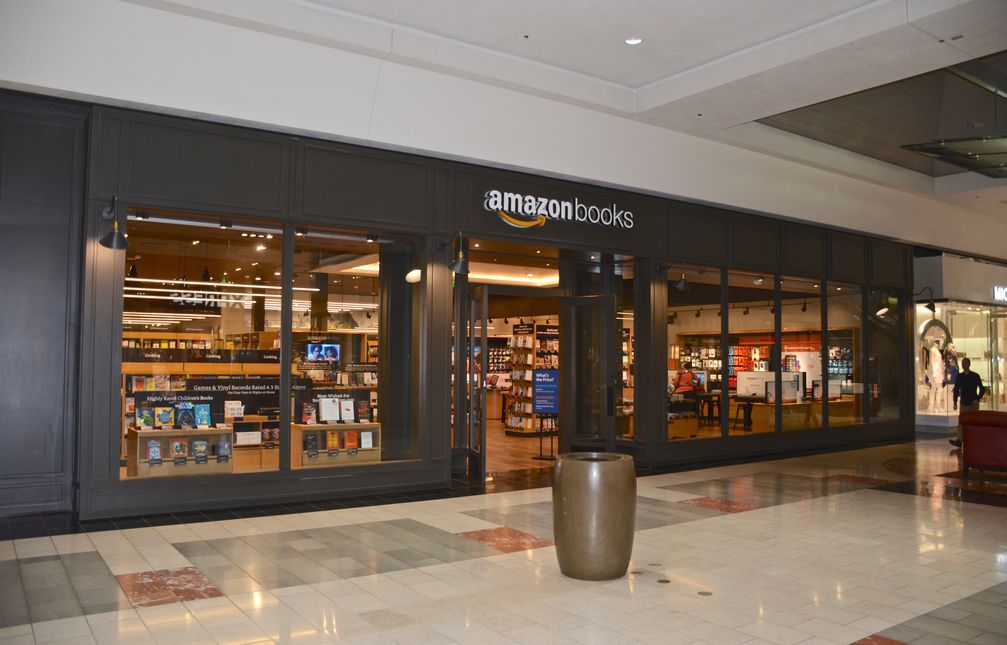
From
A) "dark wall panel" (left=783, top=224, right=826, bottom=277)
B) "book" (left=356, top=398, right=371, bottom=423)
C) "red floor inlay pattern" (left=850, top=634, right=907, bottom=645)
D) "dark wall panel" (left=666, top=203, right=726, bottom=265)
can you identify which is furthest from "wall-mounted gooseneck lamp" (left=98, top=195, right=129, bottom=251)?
"dark wall panel" (left=783, top=224, right=826, bottom=277)

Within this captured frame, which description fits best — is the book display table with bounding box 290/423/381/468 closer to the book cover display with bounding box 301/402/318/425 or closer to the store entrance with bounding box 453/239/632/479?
the book cover display with bounding box 301/402/318/425

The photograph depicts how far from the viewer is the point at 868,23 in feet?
24.6

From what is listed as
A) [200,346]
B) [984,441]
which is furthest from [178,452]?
[984,441]

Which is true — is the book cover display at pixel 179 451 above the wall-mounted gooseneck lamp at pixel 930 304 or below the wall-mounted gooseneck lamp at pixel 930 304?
below

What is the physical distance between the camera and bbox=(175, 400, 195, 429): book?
7.64 metres

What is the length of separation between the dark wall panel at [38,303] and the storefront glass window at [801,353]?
1051 cm

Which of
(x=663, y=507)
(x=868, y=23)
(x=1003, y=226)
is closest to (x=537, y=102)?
(x=868, y=23)

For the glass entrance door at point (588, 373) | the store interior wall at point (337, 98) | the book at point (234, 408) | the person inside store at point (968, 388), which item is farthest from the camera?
the person inside store at point (968, 388)

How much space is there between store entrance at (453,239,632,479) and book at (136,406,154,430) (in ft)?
11.9

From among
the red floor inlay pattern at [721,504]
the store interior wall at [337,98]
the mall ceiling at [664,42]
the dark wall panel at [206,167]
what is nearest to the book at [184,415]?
the dark wall panel at [206,167]

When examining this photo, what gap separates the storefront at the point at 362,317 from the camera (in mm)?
7301

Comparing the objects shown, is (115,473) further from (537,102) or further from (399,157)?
(537,102)

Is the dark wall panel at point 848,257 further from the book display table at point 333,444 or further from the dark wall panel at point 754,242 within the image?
the book display table at point 333,444

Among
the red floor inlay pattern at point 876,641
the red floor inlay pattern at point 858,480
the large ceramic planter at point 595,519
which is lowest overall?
the red floor inlay pattern at point 858,480
